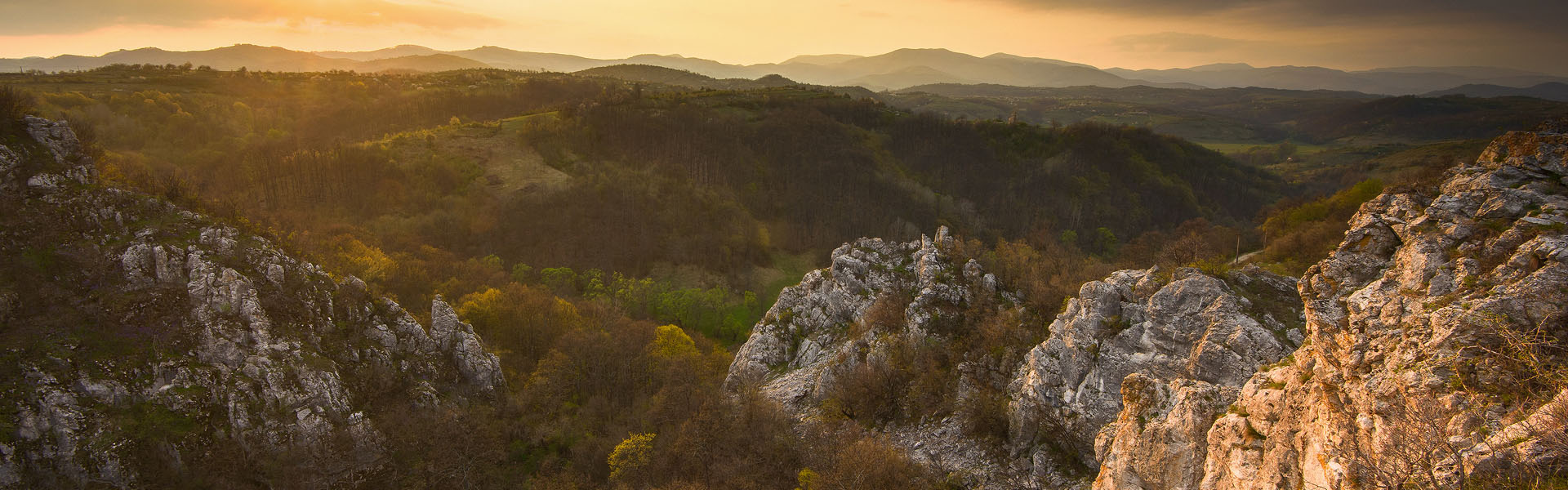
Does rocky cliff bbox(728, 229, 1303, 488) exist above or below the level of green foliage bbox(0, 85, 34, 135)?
below

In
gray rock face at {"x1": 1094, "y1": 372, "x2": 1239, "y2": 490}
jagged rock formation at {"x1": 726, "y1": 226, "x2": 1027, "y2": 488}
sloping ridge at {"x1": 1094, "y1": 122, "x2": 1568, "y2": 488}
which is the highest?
sloping ridge at {"x1": 1094, "y1": 122, "x2": 1568, "y2": 488}

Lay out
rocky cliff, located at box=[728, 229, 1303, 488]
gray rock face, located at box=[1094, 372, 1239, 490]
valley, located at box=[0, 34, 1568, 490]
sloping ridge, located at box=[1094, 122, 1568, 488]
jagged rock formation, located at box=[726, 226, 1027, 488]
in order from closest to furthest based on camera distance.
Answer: sloping ridge, located at box=[1094, 122, 1568, 488]
valley, located at box=[0, 34, 1568, 490]
gray rock face, located at box=[1094, 372, 1239, 490]
rocky cliff, located at box=[728, 229, 1303, 488]
jagged rock formation, located at box=[726, 226, 1027, 488]

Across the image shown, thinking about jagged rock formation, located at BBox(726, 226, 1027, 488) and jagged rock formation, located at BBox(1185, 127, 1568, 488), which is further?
jagged rock formation, located at BBox(726, 226, 1027, 488)

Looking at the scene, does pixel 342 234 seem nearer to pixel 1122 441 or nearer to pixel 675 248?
pixel 675 248

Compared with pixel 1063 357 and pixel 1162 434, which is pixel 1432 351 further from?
pixel 1063 357

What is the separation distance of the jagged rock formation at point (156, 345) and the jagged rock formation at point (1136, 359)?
34518 millimetres

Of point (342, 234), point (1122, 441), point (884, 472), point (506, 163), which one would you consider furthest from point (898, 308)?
point (506, 163)

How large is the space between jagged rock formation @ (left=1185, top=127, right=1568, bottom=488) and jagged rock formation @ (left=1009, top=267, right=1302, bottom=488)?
10.8ft

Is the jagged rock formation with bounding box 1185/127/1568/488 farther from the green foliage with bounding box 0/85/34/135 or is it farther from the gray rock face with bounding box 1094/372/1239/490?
the green foliage with bounding box 0/85/34/135

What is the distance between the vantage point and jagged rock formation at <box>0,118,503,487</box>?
28.5m

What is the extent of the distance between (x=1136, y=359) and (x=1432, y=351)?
1449 cm

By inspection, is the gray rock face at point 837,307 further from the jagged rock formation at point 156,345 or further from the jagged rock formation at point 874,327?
the jagged rock formation at point 156,345

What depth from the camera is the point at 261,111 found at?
115688 millimetres

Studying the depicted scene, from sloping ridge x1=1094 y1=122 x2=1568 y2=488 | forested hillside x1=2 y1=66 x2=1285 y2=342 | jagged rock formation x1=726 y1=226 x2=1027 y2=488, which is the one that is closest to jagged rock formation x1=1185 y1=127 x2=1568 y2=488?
sloping ridge x1=1094 y1=122 x2=1568 y2=488
